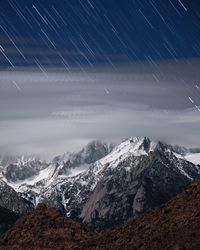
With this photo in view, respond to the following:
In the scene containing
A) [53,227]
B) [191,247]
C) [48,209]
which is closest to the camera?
[191,247]

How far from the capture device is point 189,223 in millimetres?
91062

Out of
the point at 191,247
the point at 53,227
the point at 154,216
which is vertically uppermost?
the point at 53,227

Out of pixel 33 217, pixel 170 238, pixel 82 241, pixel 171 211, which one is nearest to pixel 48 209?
pixel 33 217

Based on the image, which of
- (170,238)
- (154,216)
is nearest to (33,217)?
(154,216)

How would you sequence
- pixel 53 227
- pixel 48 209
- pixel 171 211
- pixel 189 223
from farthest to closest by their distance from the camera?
pixel 48 209 → pixel 53 227 → pixel 171 211 → pixel 189 223

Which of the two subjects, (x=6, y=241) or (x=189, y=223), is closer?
(x=189, y=223)

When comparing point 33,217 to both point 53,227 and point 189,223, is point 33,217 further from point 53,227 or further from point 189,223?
point 189,223

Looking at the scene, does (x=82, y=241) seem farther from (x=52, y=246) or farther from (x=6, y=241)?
(x=6, y=241)

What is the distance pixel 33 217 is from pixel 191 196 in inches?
1107

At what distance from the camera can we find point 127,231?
10006cm

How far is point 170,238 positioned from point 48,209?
34872 millimetres

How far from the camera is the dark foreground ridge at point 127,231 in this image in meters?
89.1

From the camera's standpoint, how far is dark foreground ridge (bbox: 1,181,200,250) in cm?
8912

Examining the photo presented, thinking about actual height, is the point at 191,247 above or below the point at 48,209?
→ below
